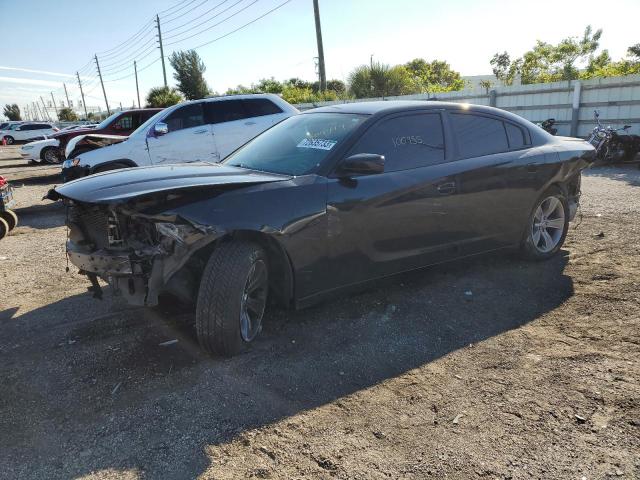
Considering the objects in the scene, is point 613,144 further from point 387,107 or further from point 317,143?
point 317,143

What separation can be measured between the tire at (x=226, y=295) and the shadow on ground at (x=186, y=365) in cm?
18

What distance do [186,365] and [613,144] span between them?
42.6 ft

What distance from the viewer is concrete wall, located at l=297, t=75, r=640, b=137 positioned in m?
12.5

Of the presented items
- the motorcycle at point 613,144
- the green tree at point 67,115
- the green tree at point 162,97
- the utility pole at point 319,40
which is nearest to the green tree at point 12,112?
the green tree at point 67,115

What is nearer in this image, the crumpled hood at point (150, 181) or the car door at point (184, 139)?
the crumpled hood at point (150, 181)

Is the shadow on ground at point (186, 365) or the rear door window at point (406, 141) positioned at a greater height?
the rear door window at point (406, 141)

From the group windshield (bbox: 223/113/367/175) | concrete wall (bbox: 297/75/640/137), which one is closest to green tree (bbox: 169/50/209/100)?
concrete wall (bbox: 297/75/640/137)

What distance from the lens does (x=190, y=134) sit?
9.05 meters

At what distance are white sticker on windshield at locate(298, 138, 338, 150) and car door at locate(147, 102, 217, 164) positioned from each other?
5.38 metres

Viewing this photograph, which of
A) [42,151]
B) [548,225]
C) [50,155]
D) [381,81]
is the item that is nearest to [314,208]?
[548,225]

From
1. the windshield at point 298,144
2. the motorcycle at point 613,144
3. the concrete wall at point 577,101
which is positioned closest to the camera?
the windshield at point 298,144

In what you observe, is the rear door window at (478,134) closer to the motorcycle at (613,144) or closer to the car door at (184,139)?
the car door at (184,139)

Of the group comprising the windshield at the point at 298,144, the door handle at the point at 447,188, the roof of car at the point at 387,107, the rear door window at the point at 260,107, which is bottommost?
the door handle at the point at 447,188

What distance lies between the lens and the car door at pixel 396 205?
3502 millimetres
